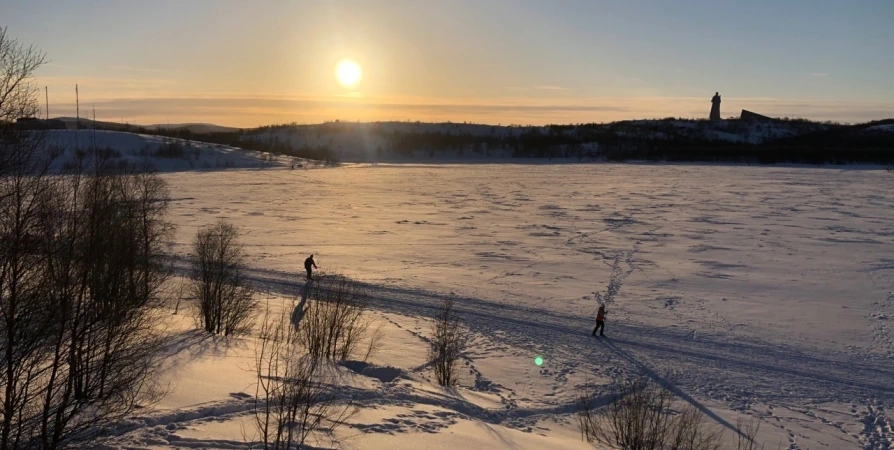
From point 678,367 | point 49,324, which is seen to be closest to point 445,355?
point 678,367

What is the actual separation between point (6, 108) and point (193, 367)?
23.6 feet

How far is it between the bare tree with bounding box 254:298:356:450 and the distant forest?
92.8 meters

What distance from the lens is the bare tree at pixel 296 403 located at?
27.5ft

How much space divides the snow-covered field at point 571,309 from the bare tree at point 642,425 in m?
0.44

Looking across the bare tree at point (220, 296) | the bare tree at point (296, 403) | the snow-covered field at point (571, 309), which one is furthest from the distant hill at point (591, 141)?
the bare tree at point (296, 403)

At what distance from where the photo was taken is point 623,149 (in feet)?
374

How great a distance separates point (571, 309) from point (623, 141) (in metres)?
106

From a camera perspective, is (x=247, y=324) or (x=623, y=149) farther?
(x=623, y=149)

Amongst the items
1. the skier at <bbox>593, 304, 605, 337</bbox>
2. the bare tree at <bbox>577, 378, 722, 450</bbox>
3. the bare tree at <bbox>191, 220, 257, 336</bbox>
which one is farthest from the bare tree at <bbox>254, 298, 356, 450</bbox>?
the skier at <bbox>593, 304, 605, 337</bbox>

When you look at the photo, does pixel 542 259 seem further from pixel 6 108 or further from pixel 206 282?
pixel 6 108

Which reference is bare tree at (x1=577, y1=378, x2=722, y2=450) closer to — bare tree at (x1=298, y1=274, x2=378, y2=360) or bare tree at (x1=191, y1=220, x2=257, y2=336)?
bare tree at (x1=298, y1=274, x2=378, y2=360)

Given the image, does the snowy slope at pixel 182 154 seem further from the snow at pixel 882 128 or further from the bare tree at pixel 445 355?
the snow at pixel 882 128

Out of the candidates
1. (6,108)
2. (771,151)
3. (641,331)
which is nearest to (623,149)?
(771,151)

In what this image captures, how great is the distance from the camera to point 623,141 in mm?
122188
